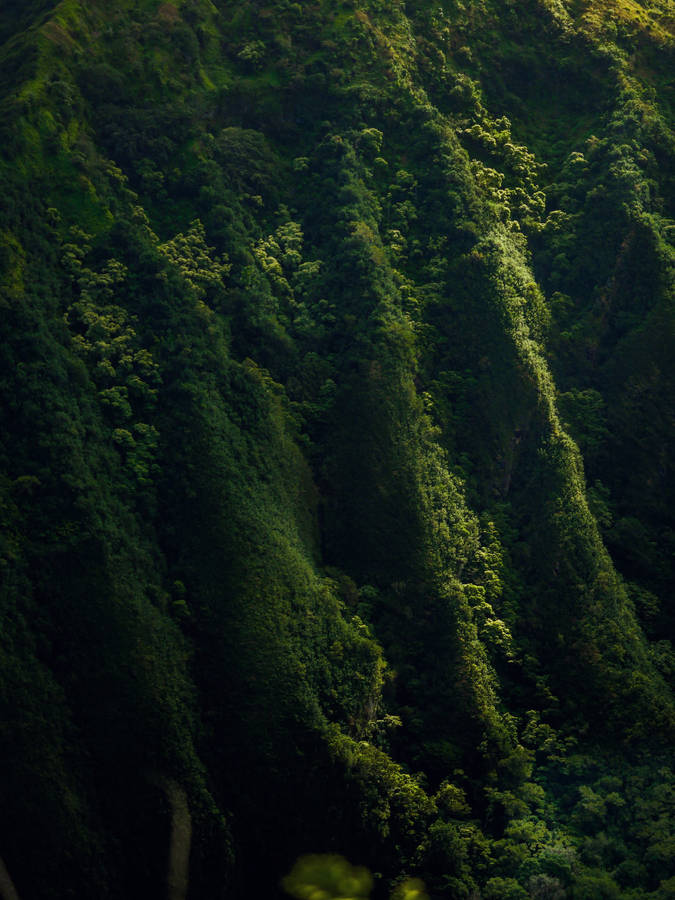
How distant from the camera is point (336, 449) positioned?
60.2 metres

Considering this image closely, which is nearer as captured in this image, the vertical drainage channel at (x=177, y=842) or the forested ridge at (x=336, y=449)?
the vertical drainage channel at (x=177, y=842)

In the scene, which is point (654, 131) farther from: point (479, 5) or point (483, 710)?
point (483, 710)

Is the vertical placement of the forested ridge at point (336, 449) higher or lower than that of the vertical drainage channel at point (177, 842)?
higher

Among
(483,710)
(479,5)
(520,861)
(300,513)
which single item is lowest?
(520,861)

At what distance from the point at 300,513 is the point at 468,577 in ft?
34.7

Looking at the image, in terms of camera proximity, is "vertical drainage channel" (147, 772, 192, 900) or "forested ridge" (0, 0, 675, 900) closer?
"vertical drainage channel" (147, 772, 192, 900)

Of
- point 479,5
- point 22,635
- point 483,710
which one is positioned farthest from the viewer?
point 479,5

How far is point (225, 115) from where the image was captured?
70.4 meters

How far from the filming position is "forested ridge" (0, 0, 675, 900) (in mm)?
48531

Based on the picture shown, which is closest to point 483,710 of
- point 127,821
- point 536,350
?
point 127,821

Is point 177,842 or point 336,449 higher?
point 336,449

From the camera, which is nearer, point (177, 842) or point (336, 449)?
point (177, 842)

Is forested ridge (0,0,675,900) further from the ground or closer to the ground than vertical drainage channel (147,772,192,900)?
further from the ground

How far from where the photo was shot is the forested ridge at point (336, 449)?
159ft
